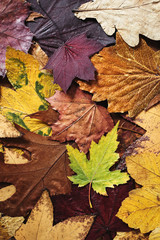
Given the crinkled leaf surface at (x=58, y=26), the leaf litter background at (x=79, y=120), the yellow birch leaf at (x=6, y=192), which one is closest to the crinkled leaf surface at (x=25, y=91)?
the leaf litter background at (x=79, y=120)

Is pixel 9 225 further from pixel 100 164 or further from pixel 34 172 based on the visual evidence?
pixel 100 164

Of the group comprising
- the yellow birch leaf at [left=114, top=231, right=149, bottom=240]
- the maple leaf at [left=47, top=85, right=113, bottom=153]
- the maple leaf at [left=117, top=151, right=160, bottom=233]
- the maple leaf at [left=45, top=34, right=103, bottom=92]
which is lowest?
the yellow birch leaf at [left=114, top=231, right=149, bottom=240]

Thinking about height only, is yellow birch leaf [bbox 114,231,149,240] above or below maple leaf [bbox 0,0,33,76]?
below

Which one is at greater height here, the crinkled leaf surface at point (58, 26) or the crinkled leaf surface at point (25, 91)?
the crinkled leaf surface at point (58, 26)

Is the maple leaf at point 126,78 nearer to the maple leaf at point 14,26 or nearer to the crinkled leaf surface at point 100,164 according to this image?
the crinkled leaf surface at point 100,164

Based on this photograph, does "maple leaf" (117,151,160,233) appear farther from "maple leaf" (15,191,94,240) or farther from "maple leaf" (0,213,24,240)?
"maple leaf" (0,213,24,240)

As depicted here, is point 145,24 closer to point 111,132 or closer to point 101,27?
point 101,27

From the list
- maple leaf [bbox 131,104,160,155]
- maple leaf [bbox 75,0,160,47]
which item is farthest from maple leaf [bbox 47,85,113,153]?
maple leaf [bbox 75,0,160,47]

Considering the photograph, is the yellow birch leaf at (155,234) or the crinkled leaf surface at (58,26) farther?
the crinkled leaf surface at (58,26)

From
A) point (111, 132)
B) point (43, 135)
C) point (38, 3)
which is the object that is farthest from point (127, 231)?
point (38, 3)
